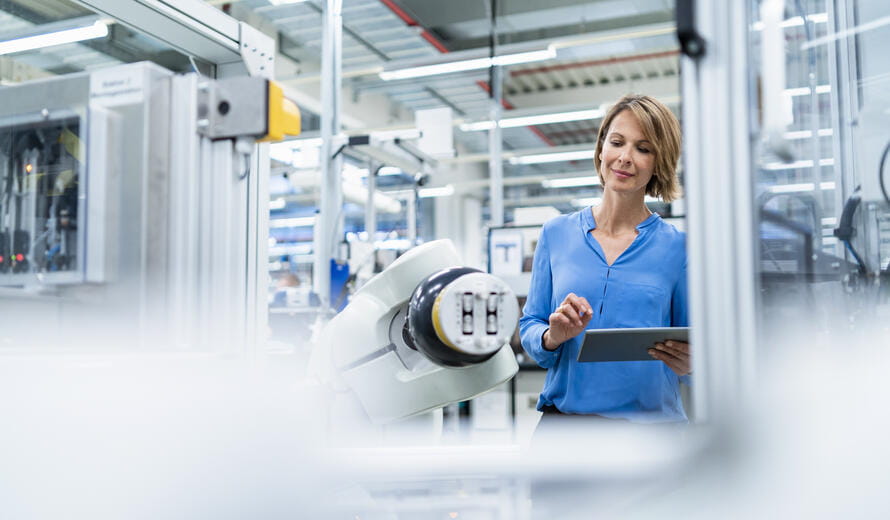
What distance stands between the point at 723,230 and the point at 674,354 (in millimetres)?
613

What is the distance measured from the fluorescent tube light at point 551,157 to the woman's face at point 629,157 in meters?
7.83

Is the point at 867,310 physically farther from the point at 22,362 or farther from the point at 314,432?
the point at 22,362

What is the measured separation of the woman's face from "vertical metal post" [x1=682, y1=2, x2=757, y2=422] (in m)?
0.74

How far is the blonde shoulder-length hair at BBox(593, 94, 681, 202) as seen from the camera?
1.44m

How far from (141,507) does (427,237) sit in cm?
1097

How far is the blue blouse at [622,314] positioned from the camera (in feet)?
4.63

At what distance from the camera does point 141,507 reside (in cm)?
85

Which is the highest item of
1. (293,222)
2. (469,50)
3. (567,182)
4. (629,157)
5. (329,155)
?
(469,50)

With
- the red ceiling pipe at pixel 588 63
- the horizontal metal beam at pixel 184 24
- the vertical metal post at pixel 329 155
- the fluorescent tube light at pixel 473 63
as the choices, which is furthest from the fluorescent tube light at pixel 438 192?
the horizontal metal beam at pixel 184 24

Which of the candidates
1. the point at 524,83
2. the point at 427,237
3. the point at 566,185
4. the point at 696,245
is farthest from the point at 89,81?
the point at 566,185

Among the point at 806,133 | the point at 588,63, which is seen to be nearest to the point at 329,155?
the point at 806,133

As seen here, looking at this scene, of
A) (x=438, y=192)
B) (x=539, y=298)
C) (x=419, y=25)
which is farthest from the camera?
(x=438, y=192)

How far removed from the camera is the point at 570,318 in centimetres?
131

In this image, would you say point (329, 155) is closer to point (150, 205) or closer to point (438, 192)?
point (150, 205)
